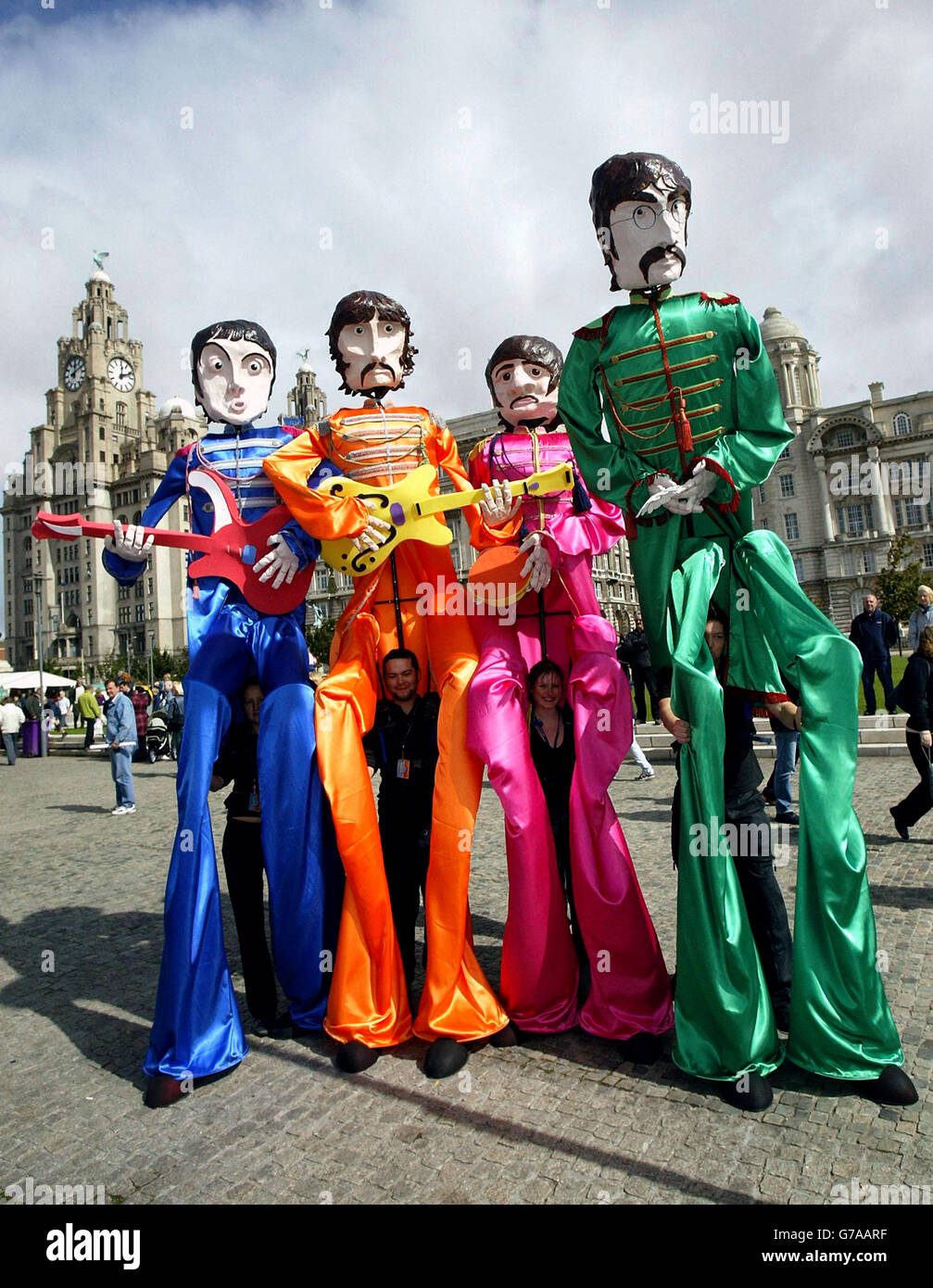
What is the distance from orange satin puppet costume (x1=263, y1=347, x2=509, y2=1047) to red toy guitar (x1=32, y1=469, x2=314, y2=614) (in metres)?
0.30

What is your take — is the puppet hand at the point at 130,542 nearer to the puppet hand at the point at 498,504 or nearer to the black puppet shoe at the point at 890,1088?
the puppet hand at the point at 498,504

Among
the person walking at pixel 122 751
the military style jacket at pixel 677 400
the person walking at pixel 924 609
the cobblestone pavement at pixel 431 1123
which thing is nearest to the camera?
the cobblestone pavement at pixel 431 1123

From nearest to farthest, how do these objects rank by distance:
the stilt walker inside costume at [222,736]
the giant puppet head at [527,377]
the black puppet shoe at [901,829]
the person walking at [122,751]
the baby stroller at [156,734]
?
1. the stilt walker inside costume at [222,736]
2. the giant puppet head at [527,377]
3. the black puppet shoe at [901,829]
4. the person walking at [122,751]
5. the baby stroller at [156,734]

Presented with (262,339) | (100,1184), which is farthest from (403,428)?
(100,1184)

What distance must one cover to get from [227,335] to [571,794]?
3293 millimetres

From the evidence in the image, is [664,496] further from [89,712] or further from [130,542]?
[89,712]

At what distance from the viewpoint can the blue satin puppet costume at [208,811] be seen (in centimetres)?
378

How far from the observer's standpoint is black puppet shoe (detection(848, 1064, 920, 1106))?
3076 mm

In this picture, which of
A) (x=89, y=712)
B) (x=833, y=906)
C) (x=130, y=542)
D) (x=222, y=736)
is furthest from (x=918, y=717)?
(x=89, y=712)

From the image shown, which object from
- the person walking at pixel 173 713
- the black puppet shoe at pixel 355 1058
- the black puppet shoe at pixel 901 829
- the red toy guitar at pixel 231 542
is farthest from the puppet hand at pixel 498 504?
the person walking at pixel 173 713

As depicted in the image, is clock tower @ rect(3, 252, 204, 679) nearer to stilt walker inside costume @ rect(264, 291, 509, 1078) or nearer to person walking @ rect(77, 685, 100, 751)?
person walking @ rect(77, 685, 100, 751)
